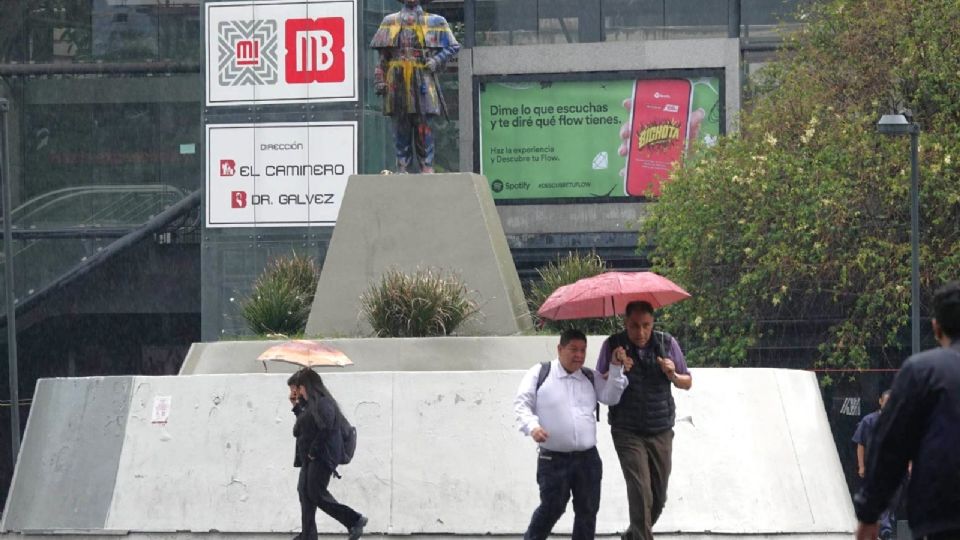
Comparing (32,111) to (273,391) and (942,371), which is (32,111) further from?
(942,371)

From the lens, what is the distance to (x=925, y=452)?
6281mm

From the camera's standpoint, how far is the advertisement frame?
39375 mm

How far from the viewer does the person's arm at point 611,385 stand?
1087cm

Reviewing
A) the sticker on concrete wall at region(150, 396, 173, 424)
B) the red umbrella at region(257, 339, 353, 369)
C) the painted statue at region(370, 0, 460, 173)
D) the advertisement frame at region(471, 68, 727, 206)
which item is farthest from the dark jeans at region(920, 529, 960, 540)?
the advertisement frame at region(471, 68, 727, 206)

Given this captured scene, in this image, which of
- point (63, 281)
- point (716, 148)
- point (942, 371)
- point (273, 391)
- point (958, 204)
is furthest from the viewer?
point (63, 281)

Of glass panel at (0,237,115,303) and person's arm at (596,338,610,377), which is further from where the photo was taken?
glass panel at (0,237,115,303)

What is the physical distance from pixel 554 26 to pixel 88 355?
14.1 meters

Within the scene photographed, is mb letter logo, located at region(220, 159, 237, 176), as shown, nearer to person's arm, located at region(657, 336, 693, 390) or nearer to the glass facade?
the glass facade

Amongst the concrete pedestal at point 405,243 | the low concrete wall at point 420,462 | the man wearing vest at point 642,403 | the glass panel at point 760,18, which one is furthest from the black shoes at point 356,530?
the glass panel at point 760,18

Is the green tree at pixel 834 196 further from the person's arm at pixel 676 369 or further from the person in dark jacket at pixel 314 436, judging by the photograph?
the person's arm at pixel 676 369

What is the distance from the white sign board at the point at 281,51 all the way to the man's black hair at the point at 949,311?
29.3 metres

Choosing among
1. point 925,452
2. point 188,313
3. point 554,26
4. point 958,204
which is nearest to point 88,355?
point 188,313

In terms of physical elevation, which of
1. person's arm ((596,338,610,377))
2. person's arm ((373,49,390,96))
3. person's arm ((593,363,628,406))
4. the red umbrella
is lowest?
the red umbrella

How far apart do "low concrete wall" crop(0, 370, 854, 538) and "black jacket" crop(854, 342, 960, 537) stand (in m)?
9.09
